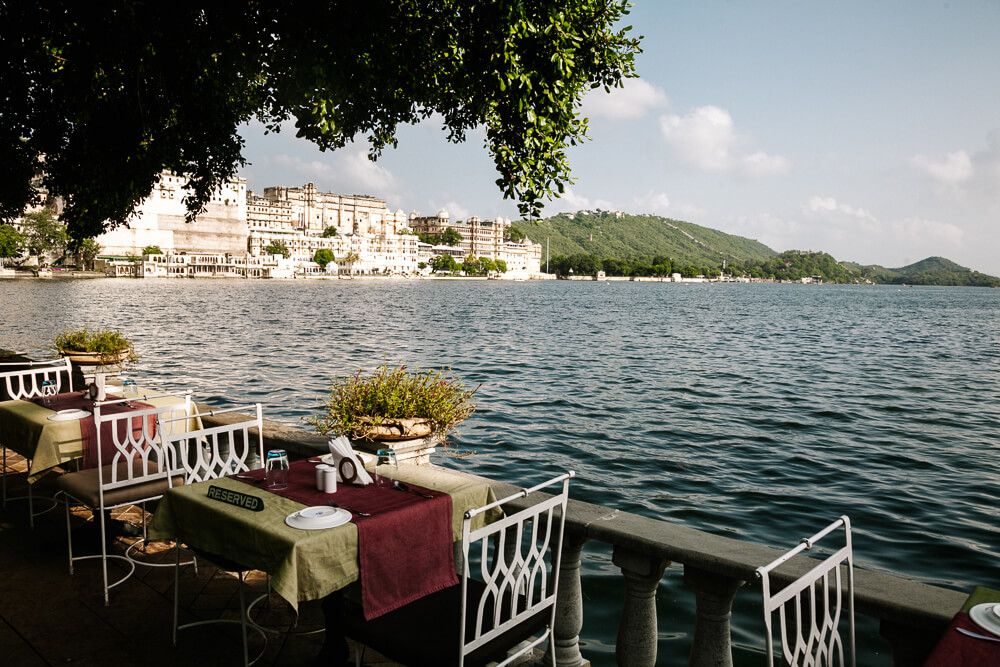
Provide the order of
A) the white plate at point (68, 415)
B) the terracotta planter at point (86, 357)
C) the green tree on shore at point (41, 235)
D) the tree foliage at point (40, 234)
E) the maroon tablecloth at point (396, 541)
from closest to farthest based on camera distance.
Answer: the maroon tablecloth at point (396, 541), the white plate at point (68, 415), the terracotta planter at point (86, 357), the green tree on shore at point (41, 235), the tree foliage at point (40, 234)

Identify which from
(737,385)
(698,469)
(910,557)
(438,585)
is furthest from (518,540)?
(737,385)

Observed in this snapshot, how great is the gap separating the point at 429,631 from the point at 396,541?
42 centimetres

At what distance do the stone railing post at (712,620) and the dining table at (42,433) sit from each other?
441 cm

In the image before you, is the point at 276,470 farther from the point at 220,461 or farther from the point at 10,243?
the point at 10,243

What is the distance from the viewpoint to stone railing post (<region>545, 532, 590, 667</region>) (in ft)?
11.6

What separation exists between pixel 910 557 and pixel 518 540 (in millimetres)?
7725

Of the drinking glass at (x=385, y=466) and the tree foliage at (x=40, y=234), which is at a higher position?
the tree foliage at (x=40, y=234)

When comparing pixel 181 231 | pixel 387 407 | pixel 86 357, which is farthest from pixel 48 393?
pixel 181 231

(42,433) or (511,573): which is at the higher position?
(42,433)

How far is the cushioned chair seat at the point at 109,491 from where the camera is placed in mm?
4625

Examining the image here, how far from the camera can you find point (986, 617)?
2350mm

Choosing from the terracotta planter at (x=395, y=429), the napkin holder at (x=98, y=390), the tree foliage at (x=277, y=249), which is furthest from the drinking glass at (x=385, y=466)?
the tree foliage at (x=277, y=249)

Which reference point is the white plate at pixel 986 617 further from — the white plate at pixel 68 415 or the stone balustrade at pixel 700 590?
the white plate at pixel 68 415

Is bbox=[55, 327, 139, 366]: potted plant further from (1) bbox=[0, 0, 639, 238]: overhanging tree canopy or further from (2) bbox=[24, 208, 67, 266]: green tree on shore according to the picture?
(2) bbox=[24, 208, 67, 266]: green tree on shore
